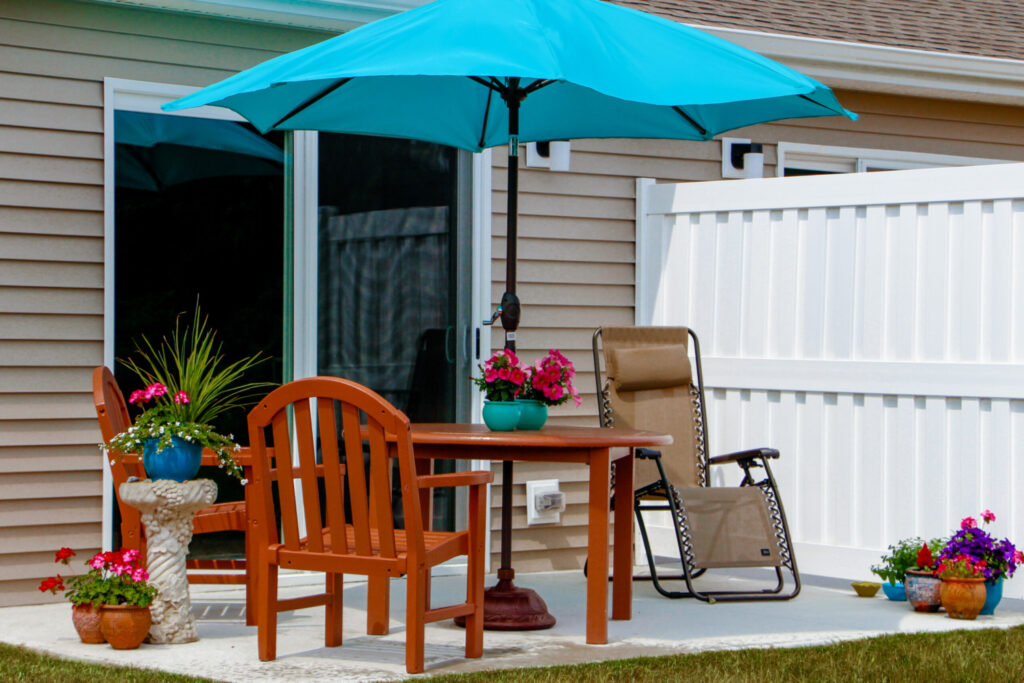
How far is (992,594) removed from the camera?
486cm

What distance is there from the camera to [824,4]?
7.82m

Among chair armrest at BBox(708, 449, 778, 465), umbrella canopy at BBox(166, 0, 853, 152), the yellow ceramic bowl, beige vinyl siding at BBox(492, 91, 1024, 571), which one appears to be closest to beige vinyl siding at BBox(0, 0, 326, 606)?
umbrella canopy at BBox(166, 0, 853, 152)

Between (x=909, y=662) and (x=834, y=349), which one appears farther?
(x=834, y=349)

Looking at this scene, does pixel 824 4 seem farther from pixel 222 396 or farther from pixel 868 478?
pixel 222 396

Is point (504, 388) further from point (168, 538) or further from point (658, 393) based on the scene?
point (658, 393)

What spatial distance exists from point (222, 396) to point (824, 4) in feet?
14.7

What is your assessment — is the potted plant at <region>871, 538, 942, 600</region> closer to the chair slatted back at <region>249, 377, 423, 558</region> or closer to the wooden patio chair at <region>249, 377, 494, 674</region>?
the wooden patio chair at <region>249, 377, 494, 674</region>

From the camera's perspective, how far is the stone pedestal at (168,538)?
4.18m

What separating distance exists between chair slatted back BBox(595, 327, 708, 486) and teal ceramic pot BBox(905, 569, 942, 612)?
3.38ft

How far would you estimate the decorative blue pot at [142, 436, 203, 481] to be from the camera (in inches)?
165

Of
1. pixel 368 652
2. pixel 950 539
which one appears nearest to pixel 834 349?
pixel 950 539

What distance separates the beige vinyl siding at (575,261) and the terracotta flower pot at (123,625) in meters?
2.07

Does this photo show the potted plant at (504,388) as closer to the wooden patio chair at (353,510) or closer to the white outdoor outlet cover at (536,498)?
the wooden patio chair at (353,510)

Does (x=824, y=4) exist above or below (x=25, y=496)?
above
